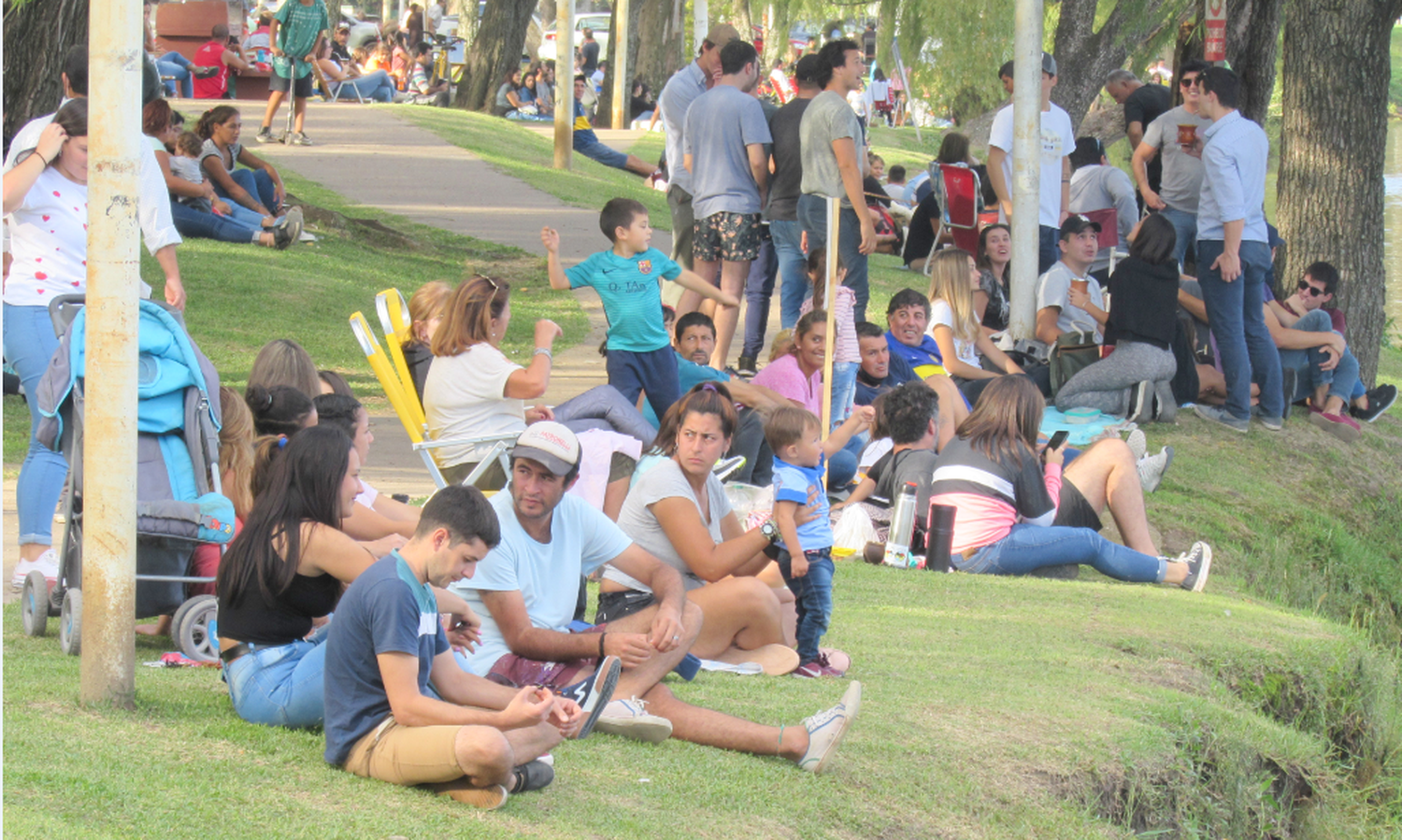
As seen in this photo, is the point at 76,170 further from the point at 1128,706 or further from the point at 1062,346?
the point at 1062,346

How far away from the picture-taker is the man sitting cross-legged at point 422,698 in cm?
359

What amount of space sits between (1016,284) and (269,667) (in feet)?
25.8

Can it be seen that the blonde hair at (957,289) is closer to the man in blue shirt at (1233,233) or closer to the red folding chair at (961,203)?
the man in blue shirt at (1233,233)

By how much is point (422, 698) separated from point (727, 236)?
6.74 m

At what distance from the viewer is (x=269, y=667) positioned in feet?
13.6

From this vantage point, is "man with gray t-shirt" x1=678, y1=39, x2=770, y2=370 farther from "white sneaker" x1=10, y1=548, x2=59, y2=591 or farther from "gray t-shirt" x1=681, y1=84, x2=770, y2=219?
"white sneaker" x1=10, y1=548, x2=59, y2=591

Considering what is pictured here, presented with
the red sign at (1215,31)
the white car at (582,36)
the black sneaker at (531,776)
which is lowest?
the black sneaker at (531,776)

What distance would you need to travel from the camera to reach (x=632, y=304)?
7.89m

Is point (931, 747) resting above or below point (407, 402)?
below

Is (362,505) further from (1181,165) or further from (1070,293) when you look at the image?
(1181,165)

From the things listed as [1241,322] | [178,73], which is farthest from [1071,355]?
[178,73]

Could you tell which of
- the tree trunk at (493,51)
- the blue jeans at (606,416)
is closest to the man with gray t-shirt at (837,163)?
the blue jeans at (606,416)

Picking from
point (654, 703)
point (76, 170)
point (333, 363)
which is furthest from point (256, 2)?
point (654, 703)

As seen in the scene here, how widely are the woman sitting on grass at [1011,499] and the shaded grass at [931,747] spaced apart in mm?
149
